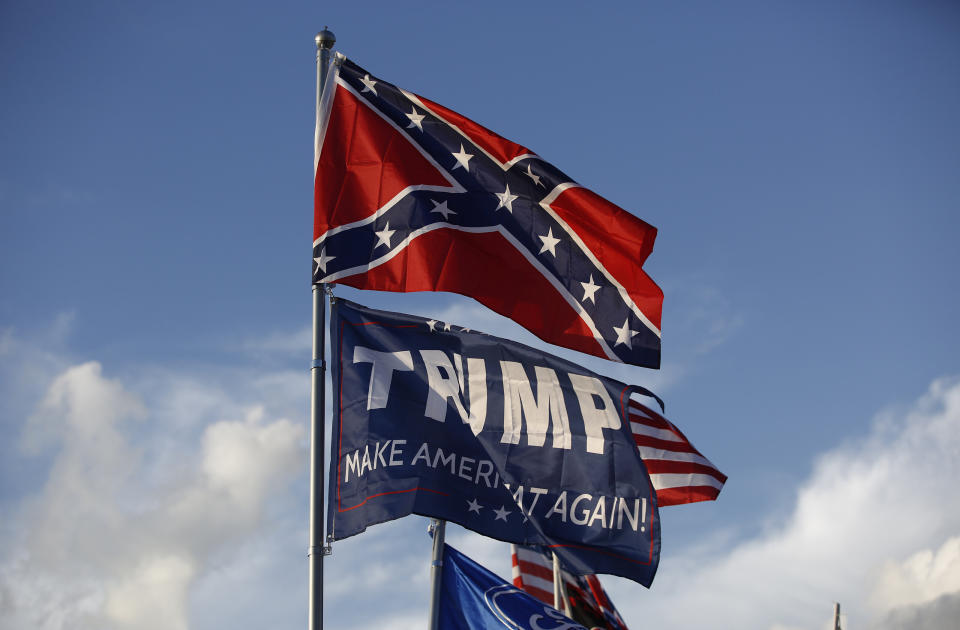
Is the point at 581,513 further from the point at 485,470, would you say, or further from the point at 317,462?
the point at 317,462

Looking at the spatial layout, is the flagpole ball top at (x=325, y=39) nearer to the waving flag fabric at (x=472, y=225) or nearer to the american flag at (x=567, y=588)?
the waving flag fabric at (x=472, y=225)

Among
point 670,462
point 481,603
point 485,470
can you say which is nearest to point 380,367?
point 485,470

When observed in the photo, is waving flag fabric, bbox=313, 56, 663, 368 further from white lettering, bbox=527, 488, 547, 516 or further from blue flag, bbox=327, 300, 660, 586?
white lettering, bbox=527, 488, 547, 516

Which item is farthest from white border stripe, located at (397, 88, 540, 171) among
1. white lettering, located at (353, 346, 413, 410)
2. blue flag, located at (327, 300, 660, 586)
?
white lettering, located at (353, 346, 413, 410)

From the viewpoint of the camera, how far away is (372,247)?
44.2 feet

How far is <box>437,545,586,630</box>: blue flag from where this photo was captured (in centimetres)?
1336

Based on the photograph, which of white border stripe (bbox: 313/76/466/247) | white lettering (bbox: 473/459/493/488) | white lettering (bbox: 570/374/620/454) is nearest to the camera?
white lettering (bbox: 473/459/493/488)

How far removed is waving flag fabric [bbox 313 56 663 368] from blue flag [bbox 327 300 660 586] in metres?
0.56

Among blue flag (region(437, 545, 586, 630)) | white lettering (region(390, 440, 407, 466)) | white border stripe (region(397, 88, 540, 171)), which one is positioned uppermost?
white border stripe (region(397, 88, 540, 171))

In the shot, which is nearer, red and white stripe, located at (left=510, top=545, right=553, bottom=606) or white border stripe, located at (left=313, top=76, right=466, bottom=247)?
white border stripe, located at (left=313, top=76, right=466, bottom=247)

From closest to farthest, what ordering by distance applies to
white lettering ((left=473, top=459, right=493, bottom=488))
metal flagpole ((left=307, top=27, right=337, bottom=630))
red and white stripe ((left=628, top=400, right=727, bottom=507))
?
metal flagpole ((left=307, top=27, right=337, bottom=630)) → white lettering ((left=473, top=459, right=493, bottom=488)) → red and white stripe ((left=628, top=400, right=727, bottom=507))

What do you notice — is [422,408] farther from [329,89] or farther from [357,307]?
[329,89]

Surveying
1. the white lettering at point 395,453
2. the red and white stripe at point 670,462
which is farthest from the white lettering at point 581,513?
the red and white stripe at point 670,462

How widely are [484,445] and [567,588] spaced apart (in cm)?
1646
